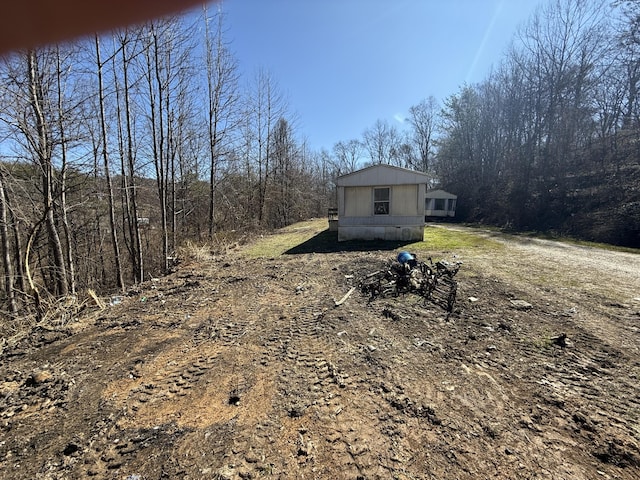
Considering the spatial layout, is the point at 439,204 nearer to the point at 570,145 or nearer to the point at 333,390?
the point at 570,145

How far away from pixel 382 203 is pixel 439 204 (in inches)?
626

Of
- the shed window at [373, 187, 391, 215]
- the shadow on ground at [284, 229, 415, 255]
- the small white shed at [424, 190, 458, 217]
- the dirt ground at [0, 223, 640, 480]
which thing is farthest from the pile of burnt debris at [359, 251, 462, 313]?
the small white shed at [424, 190, 458, 217]

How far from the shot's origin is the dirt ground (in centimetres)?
173

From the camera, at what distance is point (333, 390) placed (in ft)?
7.98

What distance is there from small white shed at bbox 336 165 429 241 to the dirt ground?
5827mm

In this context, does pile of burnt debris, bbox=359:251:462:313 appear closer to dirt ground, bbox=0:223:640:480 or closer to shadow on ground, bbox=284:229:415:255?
dirt ground, bbox=0:223:640:480

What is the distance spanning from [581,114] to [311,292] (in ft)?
71.5

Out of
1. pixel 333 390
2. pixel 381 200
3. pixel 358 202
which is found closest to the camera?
pixel 333 390

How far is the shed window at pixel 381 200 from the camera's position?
34.2ft

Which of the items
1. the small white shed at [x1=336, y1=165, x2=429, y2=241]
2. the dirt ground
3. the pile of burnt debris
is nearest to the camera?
the dirt ground

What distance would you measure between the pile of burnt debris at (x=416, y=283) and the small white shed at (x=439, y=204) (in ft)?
64.7

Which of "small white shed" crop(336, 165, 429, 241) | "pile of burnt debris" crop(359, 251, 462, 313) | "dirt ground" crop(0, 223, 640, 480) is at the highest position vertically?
"small white shed" crop(336, 165, 429, 241)

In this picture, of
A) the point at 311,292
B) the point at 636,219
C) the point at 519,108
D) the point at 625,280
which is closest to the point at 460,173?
the point at 519,108

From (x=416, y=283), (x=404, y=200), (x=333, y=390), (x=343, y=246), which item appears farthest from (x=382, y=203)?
(x=333, y=390)
